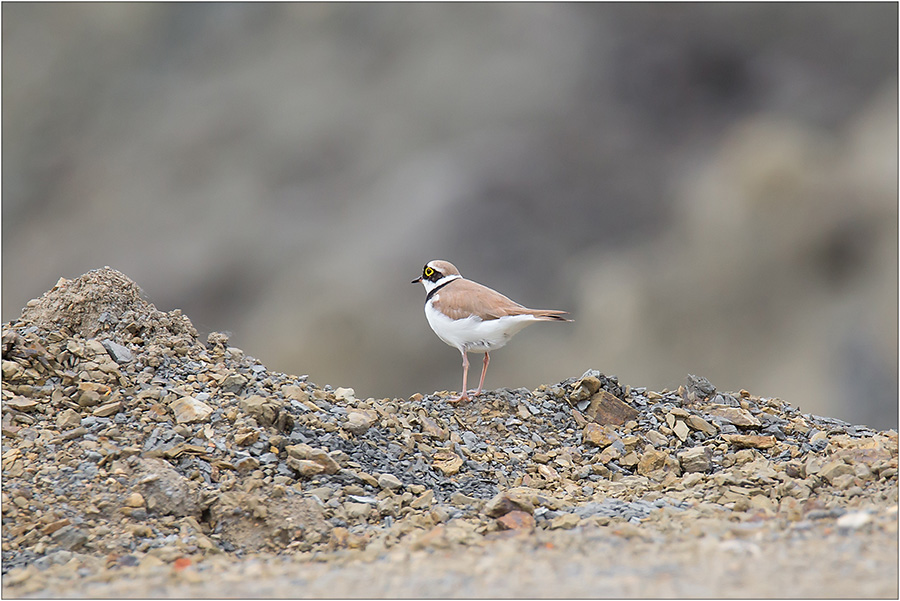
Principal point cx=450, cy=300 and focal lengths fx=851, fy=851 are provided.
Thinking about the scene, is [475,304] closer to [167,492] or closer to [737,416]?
[737,416]

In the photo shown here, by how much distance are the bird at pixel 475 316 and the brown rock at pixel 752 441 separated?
63.4 inches

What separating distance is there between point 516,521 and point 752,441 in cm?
264

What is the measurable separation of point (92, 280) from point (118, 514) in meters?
2.48

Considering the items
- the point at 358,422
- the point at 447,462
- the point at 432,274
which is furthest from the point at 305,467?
the point at 432,274

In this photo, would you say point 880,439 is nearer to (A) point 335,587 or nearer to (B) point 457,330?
(B) point 457,330

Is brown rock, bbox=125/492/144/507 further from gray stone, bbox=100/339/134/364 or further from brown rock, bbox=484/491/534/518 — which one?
brown rock, bbox=484/491/534/518

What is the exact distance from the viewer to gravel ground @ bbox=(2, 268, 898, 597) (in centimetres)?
363

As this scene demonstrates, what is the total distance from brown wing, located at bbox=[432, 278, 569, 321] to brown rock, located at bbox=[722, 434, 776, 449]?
1.65 meters

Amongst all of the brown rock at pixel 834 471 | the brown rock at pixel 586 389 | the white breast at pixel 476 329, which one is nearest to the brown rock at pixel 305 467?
the white breast at pixel 476 329

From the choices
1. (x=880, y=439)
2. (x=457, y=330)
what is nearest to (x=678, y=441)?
(x=880, y=439)

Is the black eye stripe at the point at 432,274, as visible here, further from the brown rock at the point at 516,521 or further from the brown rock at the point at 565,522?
the brown rock at the point at 565,522

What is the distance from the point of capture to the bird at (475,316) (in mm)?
7020

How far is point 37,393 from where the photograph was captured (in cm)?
566

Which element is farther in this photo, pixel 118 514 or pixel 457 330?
pixel 457 330
